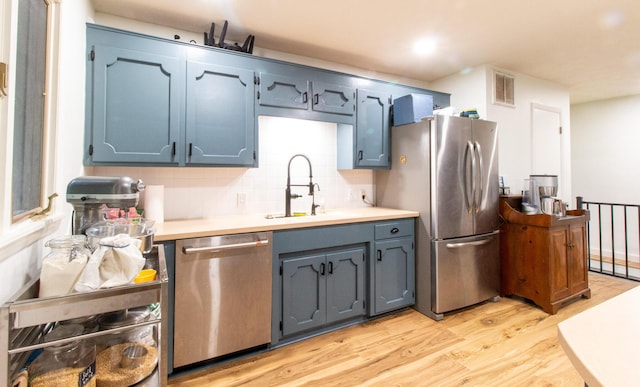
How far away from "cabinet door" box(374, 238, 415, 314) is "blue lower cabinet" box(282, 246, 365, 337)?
6.2 inches

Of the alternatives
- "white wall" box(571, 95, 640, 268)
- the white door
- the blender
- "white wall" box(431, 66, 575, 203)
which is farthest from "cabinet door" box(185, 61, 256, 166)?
"white wall" box(571, 95, 640, 268)

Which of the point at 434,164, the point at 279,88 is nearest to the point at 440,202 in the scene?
the point at 434,164

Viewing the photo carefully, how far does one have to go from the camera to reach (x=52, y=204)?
1.35m

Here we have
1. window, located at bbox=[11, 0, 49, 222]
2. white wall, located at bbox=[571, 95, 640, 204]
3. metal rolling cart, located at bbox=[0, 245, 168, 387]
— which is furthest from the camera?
white wall, located at bbox=[571, 95, 640, 204]

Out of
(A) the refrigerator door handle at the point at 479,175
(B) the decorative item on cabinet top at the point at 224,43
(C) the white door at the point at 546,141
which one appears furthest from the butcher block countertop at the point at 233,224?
(C) the white door at the point at 546,141

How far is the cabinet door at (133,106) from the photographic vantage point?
1.91 m

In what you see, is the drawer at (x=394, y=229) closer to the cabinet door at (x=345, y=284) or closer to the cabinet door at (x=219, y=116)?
the cabinet door at (x=345, y=284)

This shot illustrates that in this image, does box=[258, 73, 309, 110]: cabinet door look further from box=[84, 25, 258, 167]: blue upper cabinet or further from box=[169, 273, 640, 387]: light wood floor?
box=[169, 273, 640, 387]: light wood floor

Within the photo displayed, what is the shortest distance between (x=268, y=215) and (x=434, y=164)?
1505mm

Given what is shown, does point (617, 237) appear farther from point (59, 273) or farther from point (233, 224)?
point (59, 273)

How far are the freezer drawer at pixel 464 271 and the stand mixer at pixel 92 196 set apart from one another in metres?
2.35

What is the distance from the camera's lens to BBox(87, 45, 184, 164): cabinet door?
1.91m

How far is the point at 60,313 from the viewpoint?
82 centimetres

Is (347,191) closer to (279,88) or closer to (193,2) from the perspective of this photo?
(279,88)
